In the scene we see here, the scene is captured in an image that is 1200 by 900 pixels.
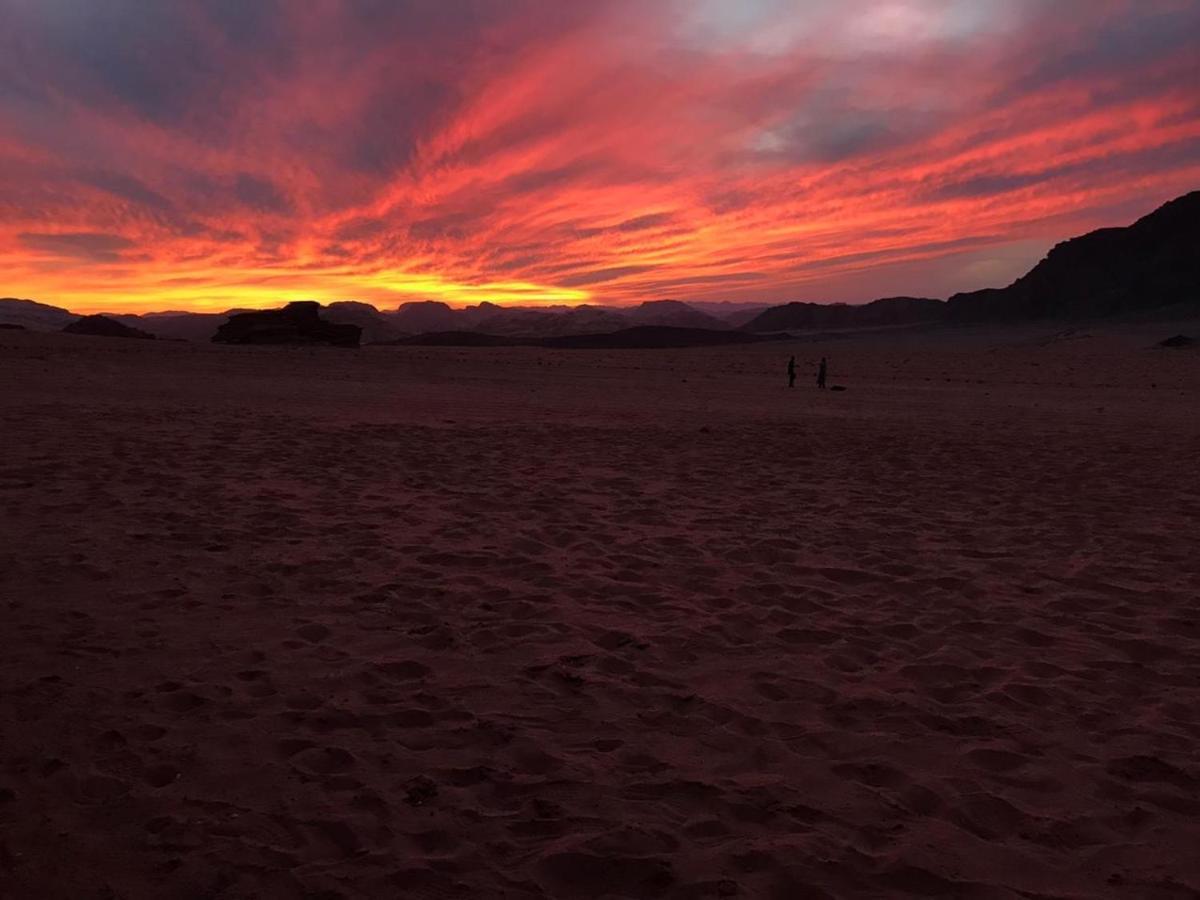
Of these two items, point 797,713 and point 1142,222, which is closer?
point 797,713

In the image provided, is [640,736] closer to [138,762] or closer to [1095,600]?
[138,762]

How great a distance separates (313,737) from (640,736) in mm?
1750

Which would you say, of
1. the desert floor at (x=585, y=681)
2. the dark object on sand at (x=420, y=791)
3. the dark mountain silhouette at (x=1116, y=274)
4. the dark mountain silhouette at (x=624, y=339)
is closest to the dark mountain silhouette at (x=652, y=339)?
the dark mountain silhouette at (x=624, y=339)

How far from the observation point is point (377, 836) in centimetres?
329

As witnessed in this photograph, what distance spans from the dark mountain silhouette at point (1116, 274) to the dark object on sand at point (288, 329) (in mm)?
136799

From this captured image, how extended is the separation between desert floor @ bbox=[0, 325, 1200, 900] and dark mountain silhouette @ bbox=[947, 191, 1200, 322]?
15561cm

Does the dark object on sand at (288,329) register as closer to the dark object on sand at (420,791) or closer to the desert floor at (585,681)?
the desert floor at (585,681)

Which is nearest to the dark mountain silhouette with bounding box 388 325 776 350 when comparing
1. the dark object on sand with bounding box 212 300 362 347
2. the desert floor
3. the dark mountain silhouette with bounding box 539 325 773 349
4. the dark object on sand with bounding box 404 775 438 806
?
the dark mountain silhouette with bounding box 539 325 773 349

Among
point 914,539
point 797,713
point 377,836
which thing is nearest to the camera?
point 377,836

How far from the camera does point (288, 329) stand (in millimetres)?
55938

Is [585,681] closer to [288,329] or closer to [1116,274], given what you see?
[288,329]

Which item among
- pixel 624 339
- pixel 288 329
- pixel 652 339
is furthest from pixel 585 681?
pixel 652 339

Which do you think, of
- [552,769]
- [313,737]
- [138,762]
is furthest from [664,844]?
[138,762]

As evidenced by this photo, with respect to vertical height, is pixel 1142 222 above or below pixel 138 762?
above
